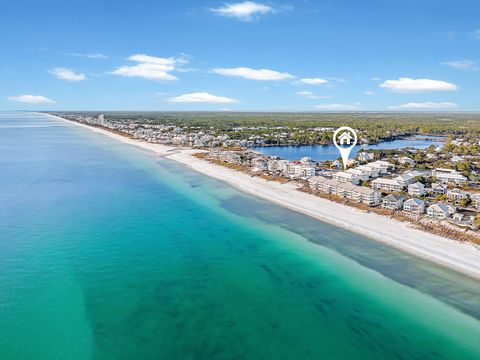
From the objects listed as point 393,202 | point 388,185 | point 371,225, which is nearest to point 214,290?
point 371,225

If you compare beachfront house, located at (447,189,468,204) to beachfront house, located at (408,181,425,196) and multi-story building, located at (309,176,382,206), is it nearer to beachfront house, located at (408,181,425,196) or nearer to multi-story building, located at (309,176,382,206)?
beachfront house, located at (408,181,425,196)

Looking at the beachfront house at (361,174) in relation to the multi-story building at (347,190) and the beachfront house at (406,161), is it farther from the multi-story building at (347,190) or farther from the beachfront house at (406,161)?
the beachfront house at (406,161)

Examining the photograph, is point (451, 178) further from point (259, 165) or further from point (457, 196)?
point (259, 165)

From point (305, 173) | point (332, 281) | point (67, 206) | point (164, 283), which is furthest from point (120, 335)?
point (305, 173)

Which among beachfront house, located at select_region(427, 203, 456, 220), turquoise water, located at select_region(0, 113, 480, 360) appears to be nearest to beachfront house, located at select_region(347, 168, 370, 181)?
beachfront house, located at select_region(427, 203, 456, 220)

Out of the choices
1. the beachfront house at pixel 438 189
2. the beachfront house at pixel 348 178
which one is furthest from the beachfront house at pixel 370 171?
the beachfront house at pixel 438 189

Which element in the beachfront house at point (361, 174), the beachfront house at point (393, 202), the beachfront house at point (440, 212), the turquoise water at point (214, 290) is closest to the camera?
the turquoise water at point (214, 290)
